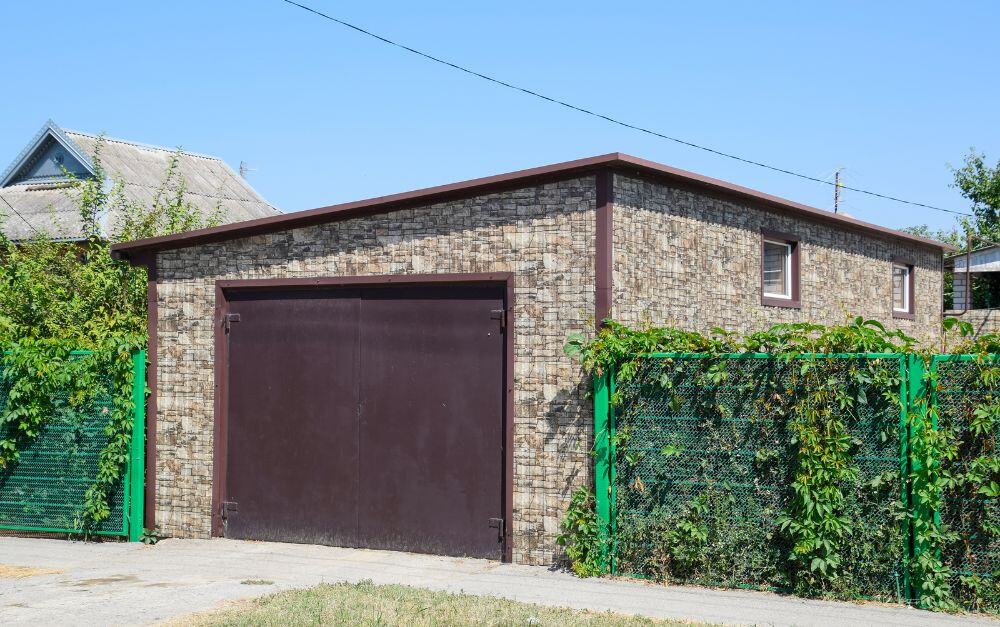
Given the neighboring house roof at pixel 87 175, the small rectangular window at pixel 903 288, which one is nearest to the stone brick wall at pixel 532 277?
the small rectangular window at pixel 903 288

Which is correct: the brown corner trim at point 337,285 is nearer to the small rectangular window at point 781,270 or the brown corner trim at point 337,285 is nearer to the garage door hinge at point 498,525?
the garage door hinge at point 498,525

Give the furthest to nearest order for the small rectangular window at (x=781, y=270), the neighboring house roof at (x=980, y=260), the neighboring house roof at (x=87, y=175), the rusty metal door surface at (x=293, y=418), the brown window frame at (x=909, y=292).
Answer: the neighboring house roof at (x=980, y=260)
the neighboring house roof at (x=87, y=175)
the brown window frame at (x=909, y=292)
the small rectangular window at (x=781, y=270)
the rusty metal door surface at (x=293, y=418)

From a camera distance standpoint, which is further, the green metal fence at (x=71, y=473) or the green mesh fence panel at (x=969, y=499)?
the green metal fence at (x=71, y=473)

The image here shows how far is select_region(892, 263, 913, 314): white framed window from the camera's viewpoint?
1659 cm

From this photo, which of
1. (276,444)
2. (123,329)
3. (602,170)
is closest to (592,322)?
(602,170)

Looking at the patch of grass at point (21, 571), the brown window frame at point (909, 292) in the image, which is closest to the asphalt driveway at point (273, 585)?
the patch of grass at point (21, 571)

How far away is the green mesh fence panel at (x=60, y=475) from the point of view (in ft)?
35.8

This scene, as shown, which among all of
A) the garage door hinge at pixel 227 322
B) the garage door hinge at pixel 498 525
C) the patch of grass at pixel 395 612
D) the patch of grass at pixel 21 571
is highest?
the garage door hinge at pixel 227 322

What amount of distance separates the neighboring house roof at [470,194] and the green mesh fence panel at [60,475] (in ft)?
6.11

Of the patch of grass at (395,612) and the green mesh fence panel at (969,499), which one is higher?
the green mesh fence panel at (969,499)

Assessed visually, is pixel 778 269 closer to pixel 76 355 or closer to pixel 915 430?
pixel 915 430

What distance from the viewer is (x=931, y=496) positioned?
300 inches

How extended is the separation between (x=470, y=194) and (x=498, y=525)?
10.2ft

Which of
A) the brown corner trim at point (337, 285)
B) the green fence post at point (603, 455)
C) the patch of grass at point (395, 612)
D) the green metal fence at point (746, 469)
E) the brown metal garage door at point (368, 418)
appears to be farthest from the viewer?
the brown metal garage door at point (368, 418)
